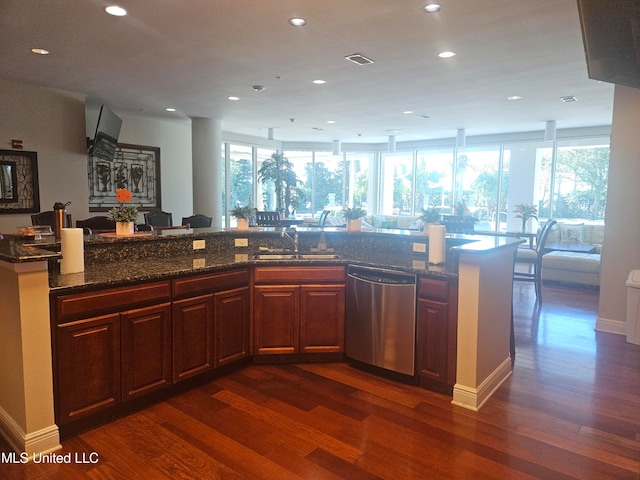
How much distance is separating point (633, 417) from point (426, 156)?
9.74m

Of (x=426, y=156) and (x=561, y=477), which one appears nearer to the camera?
(x=561, y=477)

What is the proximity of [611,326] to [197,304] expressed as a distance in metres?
4.20

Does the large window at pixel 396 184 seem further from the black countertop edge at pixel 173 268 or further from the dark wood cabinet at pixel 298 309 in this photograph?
the dark wood cabinet at pixel 298 309

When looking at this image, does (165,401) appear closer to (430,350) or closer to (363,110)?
(430,350)

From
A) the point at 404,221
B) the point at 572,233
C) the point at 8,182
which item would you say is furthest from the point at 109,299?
the point at 404,221

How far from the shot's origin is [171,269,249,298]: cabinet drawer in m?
2.98

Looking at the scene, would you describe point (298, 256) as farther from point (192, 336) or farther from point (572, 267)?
point (572, 267)

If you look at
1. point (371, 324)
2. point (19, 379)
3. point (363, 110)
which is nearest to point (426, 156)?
point (363, 110)

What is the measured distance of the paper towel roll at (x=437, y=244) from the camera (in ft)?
11.2

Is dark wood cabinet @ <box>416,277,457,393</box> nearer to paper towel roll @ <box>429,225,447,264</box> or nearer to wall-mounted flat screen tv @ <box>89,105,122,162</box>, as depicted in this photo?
paper towel roll @ <box>429,225,447,264</box>

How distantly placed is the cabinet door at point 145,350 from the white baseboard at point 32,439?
41 centimetres

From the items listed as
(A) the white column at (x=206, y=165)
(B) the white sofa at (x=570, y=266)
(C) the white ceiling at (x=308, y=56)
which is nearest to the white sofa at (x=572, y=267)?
(B) the white sofa at (x=570, y=266)

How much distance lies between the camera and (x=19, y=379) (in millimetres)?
2357

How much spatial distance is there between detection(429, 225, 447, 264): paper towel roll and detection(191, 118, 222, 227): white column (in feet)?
17.7
